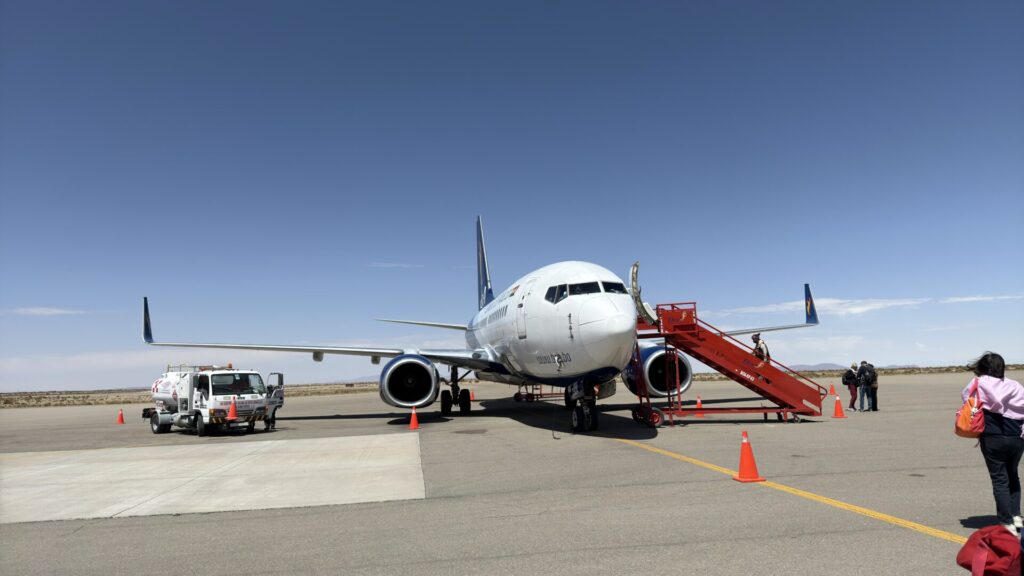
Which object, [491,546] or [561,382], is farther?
[561,382]

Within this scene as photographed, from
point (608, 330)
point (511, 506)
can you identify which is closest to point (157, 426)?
point (608, 330)

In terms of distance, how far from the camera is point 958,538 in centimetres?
546

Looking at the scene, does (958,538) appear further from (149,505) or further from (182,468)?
(182,468)

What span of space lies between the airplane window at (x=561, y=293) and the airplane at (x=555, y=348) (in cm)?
2

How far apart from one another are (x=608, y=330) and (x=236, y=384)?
12.0 m

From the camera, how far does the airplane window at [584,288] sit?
14031 millimetres

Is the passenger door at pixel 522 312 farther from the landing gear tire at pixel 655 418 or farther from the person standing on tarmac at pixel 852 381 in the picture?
the person standing on tarmac at pixel 852 381

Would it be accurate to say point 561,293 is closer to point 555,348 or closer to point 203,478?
point 555,348

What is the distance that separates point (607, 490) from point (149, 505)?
6.19 metres

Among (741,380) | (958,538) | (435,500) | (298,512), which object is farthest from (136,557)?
(741,380)

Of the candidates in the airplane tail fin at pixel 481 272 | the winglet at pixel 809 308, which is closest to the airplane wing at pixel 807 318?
the winglet at pixel 809 308

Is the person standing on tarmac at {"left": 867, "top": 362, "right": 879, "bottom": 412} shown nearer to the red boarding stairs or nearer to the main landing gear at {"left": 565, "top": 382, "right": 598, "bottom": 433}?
the red boarding stairs

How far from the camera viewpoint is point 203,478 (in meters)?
10.1

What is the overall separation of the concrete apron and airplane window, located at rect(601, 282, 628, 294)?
18.6 feet
